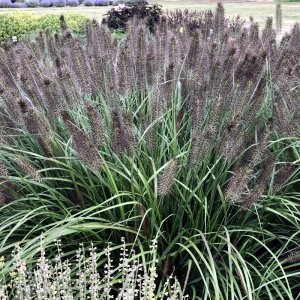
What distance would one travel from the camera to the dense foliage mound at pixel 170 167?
2613 millimetres

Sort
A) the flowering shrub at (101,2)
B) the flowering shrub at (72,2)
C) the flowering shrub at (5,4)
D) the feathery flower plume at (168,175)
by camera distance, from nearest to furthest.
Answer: the feathery flower plume at (168,175)
the flowering shrub at (5,4)
the flowering shrub at (101,2)
the flowering shrub at (72,2)

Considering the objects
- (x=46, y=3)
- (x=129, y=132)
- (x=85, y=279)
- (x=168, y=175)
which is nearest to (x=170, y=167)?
(x=168, y=175)

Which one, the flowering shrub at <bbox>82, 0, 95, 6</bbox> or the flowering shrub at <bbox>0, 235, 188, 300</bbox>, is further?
the flowering shrub at <bbox>82, 0, 95, 6</bbox>

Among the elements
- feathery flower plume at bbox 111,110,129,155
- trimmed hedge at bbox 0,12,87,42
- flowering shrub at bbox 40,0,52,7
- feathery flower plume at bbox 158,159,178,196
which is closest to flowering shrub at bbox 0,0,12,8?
flowering shrub at bbox 40,0,52,7

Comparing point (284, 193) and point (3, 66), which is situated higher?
point (3, 66)

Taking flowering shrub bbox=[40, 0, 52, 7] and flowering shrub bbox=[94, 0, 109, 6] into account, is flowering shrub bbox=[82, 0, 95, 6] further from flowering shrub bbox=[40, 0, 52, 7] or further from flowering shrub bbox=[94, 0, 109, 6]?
flowering shrub bbox=[40, 0, 52, 7]

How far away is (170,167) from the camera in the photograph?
2338 mm

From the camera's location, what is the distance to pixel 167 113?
3.23 meters

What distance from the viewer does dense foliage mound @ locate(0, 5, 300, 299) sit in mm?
2613

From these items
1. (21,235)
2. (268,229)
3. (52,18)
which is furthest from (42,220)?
(52,18)

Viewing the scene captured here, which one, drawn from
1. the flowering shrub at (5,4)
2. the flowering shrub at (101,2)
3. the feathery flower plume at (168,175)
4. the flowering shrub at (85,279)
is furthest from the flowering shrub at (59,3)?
the feathery flower plume at (168,175)

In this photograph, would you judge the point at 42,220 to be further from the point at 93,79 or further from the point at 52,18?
the point at 52,18

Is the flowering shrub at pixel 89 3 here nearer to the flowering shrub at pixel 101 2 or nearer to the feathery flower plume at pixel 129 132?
the flowering shrub at pixel 101 2

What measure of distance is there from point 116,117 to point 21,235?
3.17 ft
